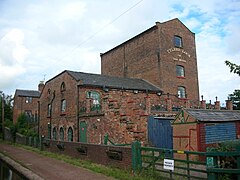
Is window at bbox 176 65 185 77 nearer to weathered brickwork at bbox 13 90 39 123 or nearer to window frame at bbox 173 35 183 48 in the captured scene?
window frame at bbox 173 35 183 48

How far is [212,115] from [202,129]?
1587 mm

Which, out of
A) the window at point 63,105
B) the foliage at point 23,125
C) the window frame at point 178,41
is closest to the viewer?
the window at point 63,105

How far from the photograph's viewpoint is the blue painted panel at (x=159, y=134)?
1808 centimetres

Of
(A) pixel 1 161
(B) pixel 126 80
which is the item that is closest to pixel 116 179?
(A) pixel 1 161

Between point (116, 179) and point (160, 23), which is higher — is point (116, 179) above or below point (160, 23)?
below

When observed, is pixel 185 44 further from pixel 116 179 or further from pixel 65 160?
pixel 116 179

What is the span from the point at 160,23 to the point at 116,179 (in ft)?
82.9

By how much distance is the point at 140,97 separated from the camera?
27703mm

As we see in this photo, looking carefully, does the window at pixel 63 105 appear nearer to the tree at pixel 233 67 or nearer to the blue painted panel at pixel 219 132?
the blue painted panel at pixel 219 132

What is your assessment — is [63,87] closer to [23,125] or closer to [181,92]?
[181,92]

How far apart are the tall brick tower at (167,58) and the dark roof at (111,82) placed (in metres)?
1.76

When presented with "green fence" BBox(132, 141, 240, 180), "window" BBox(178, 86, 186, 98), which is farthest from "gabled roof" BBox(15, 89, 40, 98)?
"green fence" BBox(132, 141, 240, 180)

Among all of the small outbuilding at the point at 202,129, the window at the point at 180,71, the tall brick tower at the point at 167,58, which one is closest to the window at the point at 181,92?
the tall brick tower at the point at 167,58

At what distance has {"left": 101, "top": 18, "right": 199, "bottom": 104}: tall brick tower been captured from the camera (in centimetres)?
3127
